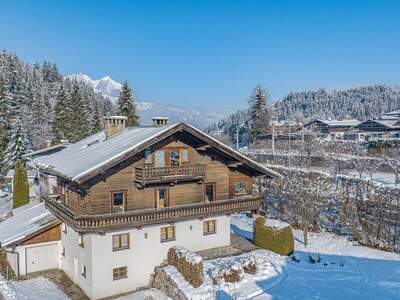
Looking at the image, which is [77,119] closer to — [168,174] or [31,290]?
[31,290]

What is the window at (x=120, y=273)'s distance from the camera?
20938 mm

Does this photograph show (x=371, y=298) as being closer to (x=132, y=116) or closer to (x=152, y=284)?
Answer: (x=152, y=284)

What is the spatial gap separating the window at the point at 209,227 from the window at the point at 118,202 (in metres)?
5.82

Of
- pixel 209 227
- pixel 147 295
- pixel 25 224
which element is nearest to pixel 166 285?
pixel 147 295

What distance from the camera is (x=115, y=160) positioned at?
19.7 m

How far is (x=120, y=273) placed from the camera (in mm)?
21141

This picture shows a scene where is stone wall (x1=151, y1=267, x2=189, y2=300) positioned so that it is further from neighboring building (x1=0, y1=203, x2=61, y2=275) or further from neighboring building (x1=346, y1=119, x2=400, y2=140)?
neighboring building (x1=346, y1=119, x2=400, y2=140)

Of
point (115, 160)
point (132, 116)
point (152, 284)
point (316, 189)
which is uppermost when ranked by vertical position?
point (132, 116)

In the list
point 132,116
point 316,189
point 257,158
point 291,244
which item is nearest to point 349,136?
point 257,158

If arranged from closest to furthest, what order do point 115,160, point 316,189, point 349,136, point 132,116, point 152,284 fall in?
point 115,160 < point 152,284 < point 316,189 < point 132,116 < point 349,136

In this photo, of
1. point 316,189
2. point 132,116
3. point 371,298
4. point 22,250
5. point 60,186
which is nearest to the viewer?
point 371,298

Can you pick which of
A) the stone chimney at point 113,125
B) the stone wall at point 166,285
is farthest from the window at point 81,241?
the stone chimney at point 113,125

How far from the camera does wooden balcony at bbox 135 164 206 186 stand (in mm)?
20828

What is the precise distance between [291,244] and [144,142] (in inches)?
456
